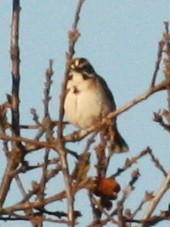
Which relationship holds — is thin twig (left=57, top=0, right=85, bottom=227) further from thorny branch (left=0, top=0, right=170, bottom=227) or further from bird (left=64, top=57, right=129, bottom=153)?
bird (left=64, top=57, right=129, bottom=153)

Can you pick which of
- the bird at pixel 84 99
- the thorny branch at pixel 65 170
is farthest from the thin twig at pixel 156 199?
the bird at pixel 84 99

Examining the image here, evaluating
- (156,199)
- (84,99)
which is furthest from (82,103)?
(156,199)

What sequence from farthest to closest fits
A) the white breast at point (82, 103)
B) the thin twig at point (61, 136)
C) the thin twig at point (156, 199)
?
1. the white breast at point (82, 103)
2. the thin twig at point (156, 199)
3. the thin twig at point (61, 136)

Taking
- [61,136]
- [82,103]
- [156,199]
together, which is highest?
[82,103]

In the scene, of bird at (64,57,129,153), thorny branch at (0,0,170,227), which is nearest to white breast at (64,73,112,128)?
bird at (64,57,129,153)

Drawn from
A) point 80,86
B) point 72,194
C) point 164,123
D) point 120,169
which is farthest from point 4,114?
point 80,86

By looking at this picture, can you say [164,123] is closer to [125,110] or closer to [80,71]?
[125,110]

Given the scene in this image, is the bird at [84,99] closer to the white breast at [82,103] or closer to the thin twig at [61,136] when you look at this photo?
the white breast at [82,103]

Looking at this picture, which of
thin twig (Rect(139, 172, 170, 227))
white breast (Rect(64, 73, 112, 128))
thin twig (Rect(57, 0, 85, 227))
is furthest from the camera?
white breast (Rect(64, 73, 112, 128))

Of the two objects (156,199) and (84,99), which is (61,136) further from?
(84,99)

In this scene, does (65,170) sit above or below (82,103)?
below

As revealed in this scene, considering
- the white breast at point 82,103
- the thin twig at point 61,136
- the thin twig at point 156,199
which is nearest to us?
the thin twig at point 61,136
